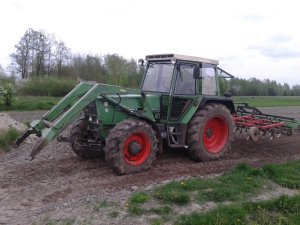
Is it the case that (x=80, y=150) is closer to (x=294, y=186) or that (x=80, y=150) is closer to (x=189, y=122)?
(x=189, y=122)

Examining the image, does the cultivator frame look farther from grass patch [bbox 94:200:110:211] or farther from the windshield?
grass patch [bbox 94:200:110:211]

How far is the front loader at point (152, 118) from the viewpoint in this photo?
27.5ft

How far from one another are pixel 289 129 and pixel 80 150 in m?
5.78

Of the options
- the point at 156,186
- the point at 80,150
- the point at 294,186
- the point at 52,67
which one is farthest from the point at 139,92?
the point at 52,67

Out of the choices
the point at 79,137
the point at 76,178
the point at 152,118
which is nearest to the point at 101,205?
the point at 76,178

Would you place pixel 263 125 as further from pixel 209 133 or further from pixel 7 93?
pixel 7 93

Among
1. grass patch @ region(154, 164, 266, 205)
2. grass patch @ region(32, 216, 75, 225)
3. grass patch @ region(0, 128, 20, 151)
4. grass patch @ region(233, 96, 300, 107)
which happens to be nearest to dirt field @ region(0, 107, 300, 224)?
grass patch @ region(32, 216, 75, 225)

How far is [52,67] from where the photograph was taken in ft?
132

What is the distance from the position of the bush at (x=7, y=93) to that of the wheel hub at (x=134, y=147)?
17.1 m

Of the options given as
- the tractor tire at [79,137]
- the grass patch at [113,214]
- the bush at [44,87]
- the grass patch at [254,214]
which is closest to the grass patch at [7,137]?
the tractor tire at [79,137]

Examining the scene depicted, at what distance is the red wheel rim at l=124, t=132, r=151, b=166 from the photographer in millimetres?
8497

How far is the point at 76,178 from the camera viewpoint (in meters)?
8.15

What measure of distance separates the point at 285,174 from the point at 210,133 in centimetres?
235

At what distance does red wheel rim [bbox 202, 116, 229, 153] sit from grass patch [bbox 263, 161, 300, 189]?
176 centimetres
